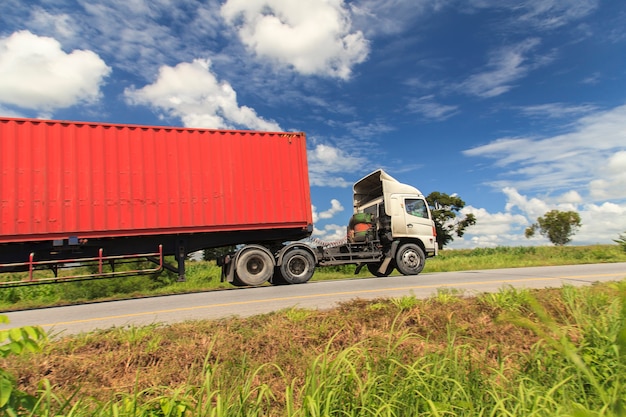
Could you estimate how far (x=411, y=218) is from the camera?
483 inches

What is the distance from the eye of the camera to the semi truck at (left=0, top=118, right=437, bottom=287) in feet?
28.7

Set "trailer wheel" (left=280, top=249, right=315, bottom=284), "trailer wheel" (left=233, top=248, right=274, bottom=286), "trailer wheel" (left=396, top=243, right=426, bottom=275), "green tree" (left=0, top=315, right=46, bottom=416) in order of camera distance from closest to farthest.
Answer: "green tree" (left=0, top=315, right=46, bottom=416) → "trailer wheel" (left=233, top=248, right=274, bottom=286) → "trailer wheel" (left=280, top=249, right=315, bottom=284) → "trailer wheel" (left=396, top=243, right=426, bottom=275)

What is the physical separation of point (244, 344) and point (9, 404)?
2.05 metres

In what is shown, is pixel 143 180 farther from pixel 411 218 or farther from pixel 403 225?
pixel 411 218

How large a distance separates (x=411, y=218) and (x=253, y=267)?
542 cm

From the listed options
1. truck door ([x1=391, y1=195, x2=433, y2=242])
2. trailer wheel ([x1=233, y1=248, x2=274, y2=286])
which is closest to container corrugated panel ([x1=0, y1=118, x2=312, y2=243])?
trailer wheel ([x1=233, y1=248, x2=274, y2=286])

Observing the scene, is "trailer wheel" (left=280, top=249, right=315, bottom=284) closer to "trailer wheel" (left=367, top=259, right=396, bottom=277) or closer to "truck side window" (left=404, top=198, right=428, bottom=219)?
"trailer wheel" (left=367, top=259, right=396, bottom=277)

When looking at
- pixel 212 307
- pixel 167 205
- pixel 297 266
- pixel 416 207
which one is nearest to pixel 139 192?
pixel 167 205

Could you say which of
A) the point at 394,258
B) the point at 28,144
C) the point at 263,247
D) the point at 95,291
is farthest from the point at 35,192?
the point at 394,258

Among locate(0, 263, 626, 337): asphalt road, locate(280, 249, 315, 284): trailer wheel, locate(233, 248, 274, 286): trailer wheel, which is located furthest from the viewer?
locate(280, 249, 315, 284): trailer wheel

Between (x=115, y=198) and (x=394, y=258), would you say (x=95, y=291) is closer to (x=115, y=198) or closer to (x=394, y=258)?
(x=115, y=198)

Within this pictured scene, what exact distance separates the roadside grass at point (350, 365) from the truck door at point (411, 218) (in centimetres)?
704

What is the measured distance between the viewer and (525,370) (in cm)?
296

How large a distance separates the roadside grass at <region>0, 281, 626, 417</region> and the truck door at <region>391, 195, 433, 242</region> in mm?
7037
